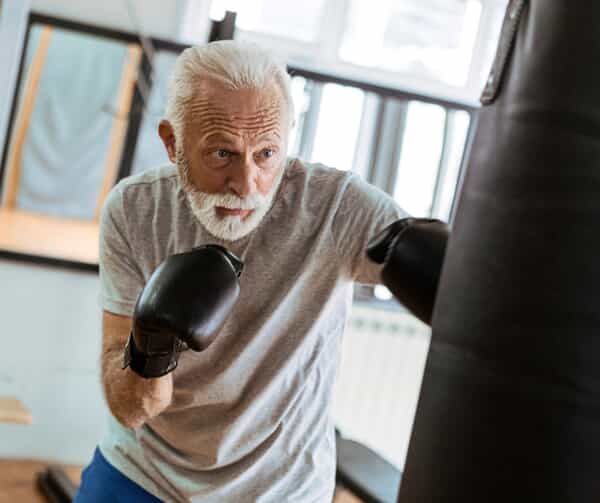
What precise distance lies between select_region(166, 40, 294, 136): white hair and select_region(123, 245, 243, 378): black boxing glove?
0.27 meters

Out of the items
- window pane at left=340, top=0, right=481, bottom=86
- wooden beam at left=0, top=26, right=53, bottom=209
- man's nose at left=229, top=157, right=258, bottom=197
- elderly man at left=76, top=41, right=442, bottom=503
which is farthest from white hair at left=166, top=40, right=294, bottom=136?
wooden beam at left=0, top=26, right=53, bottom=209

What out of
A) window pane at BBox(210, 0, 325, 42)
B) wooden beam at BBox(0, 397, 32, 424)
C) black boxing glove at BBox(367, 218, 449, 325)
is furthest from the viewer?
window pane at BBox(210, 0, 325, 42)

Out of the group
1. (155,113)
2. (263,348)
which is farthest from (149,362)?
(155,113)

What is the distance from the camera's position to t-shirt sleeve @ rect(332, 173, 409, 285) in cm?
142

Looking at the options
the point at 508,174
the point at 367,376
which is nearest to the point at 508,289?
the point at 508,174

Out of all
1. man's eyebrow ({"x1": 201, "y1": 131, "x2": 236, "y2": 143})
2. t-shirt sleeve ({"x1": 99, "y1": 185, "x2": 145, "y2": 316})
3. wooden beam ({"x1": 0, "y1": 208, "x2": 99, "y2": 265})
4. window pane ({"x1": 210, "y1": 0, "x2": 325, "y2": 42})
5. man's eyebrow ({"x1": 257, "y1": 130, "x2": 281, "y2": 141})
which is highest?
window pane ({"x1": 210, "y1": 0, "x2": 325, "y2": 42})

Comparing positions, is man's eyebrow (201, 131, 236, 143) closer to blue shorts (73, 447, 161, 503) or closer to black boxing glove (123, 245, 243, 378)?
black boxing glove (123, 245, 243, 378)

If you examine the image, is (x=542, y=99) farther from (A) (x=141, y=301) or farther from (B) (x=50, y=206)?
(B) (x=50, y=206)

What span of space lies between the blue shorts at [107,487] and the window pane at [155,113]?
5.82 ft

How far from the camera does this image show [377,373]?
161 inches

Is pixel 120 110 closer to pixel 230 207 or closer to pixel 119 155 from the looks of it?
pixel 119 155

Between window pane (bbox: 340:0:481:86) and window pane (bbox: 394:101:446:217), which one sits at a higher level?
window pane (bbox: 340:0:481:86)

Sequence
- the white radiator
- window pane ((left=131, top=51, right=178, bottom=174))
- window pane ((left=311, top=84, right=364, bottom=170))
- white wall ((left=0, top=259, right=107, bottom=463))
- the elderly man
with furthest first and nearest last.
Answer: window pane ((left=311, top=84, right=364, bottom=170)) → the white radiator → window pane ((left=131, top=51, right=178, bottom=174)) → white wall ((left=0, top=259, right=107, bottom=463)) → the elderly man

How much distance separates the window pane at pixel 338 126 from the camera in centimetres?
443
